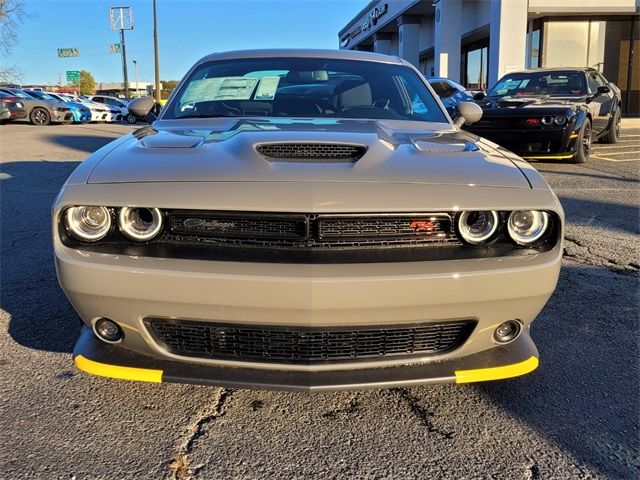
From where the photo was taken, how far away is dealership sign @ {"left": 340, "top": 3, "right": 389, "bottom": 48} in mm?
31812

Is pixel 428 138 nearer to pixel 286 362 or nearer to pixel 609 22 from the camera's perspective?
pixel 286 362

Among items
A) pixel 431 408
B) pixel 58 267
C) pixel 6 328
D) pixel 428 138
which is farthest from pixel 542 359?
pixel 6 328

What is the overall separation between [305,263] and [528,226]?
0.89 metres

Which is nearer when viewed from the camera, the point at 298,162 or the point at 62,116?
the point at 298,162

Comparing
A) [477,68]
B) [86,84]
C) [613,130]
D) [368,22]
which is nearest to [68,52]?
[86,84]

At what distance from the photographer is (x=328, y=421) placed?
2295 mm

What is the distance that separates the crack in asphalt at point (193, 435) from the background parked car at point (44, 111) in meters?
21.0

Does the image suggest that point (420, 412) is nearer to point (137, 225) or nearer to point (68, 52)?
point (137, 225)

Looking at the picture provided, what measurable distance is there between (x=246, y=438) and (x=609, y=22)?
2427 centimetres

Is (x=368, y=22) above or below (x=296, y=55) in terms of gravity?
above

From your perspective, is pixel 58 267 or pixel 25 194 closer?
pixel 58 267

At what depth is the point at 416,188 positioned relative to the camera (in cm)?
202

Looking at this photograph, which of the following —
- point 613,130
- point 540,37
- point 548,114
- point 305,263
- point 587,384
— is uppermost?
point 540,37

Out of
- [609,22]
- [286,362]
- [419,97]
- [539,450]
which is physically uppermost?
[609,22]
